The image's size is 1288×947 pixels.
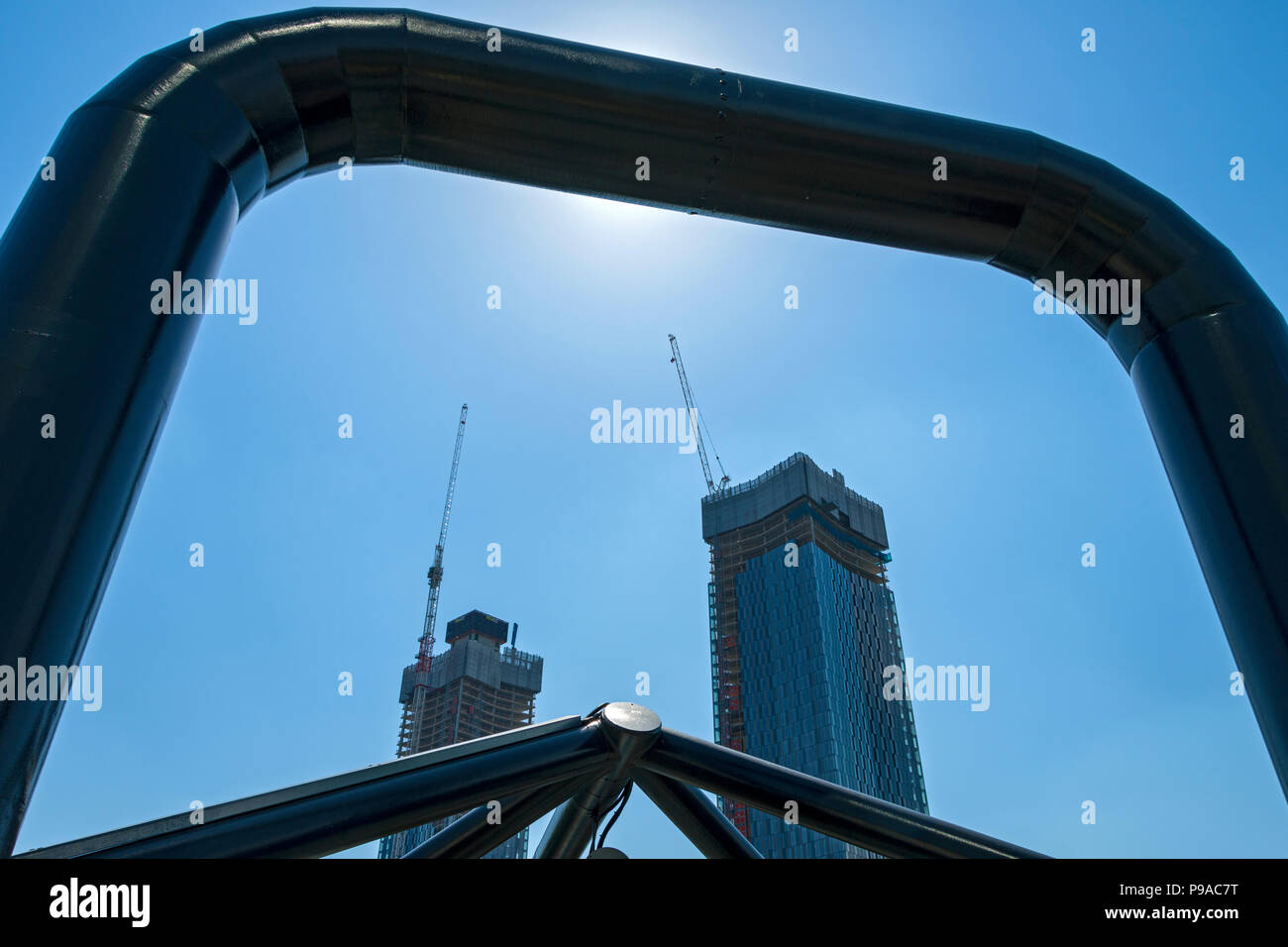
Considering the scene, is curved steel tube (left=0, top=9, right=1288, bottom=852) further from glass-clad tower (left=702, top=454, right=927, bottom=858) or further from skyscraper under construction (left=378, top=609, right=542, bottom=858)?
skyscraper under construction (left=378, top=609, right=542, bottom=858)

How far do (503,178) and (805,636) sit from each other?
133 metres

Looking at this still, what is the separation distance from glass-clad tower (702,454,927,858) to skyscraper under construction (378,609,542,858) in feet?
179

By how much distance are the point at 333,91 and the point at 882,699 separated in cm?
14856

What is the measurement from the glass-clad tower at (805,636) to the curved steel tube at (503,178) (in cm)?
12481

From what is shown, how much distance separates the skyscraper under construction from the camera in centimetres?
17362

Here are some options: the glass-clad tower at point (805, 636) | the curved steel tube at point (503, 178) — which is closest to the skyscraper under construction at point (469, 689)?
the glass-clad tower at point (805, 636)

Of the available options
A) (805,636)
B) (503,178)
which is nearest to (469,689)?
(805,636)

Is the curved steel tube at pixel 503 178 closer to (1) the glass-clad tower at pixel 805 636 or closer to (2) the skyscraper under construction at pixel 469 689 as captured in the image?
(1) the glass-clad tower at pixel 805 636

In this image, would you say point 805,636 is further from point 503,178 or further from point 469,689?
point 503,178

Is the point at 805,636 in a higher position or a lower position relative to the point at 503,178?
higher

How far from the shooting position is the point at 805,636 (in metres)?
133

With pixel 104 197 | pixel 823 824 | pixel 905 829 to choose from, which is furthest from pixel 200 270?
pixel 905 829

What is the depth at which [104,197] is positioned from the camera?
3.56m
